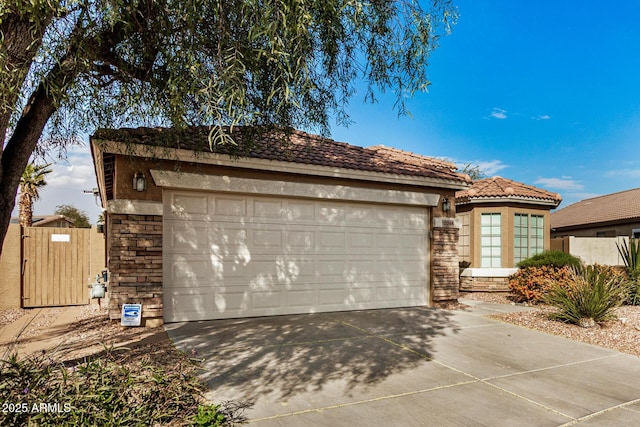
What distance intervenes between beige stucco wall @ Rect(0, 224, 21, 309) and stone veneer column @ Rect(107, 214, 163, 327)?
4704mm

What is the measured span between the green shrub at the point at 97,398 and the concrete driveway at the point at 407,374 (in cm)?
52

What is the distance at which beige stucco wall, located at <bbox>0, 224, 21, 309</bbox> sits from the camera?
9461mm

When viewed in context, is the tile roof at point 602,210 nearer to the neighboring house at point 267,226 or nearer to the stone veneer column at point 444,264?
the stone veneer column at point 444,264

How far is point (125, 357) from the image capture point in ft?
16.5

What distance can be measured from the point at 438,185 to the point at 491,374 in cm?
562

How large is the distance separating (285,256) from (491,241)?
288 inches

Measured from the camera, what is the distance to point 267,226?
8148mm

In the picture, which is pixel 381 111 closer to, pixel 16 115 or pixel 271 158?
pixel 271 158

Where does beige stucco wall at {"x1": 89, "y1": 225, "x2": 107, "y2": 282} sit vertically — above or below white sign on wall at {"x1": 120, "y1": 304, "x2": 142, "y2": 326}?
above

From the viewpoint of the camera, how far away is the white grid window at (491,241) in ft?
40.0

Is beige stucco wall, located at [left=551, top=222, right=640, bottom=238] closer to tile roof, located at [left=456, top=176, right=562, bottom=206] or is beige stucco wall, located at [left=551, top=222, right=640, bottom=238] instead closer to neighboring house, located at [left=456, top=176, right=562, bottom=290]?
tile roof, located at [left=456, top=176, right=562, bottom=206]

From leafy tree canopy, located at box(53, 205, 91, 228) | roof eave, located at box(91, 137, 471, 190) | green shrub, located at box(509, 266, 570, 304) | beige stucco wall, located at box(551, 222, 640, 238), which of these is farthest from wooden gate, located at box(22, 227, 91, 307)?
leafy tree canopy, located at box(53, 205, 91, 228)

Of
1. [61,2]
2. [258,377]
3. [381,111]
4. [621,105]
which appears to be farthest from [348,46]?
[621,105]

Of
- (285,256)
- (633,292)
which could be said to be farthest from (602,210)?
(285,256)
